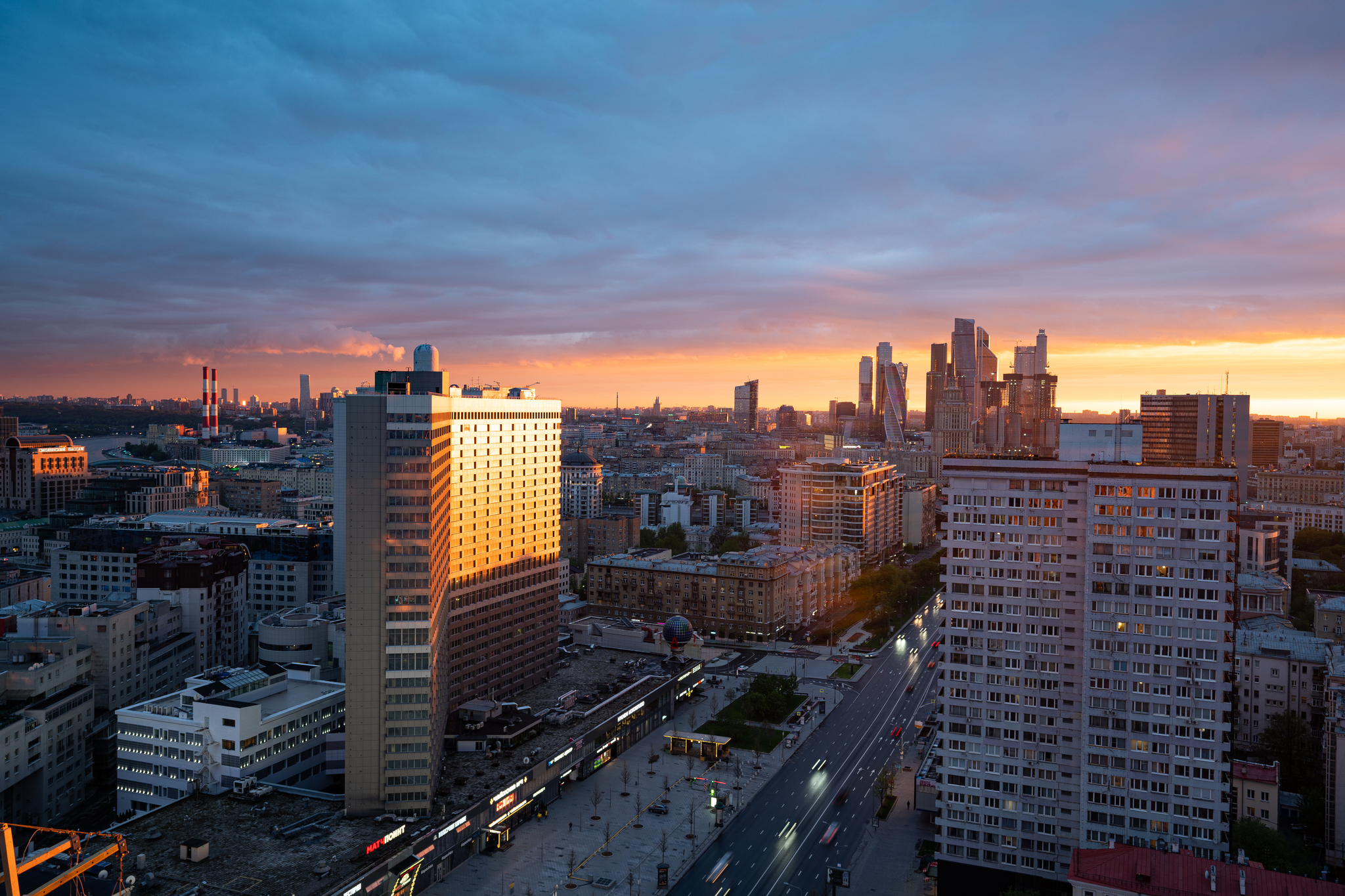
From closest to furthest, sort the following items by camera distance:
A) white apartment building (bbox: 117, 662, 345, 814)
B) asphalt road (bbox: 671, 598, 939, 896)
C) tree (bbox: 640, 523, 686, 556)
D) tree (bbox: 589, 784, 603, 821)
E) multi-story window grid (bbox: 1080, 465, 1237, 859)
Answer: multi-story window grid (bbox: 1080, 465, 1237, 859) < asphalt road (bbox: 671, 598, 939, 896) < white apartment building (bbox: 117, 662, 345, 814) < tree (bbox: 589, 784, 603, 821) < tree (bbox: 640, 523, 686, 556)

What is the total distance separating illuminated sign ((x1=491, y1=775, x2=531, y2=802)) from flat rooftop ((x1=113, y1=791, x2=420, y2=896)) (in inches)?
312

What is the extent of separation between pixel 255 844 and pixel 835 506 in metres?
129

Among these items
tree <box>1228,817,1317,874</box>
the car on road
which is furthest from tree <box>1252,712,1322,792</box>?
the car on road

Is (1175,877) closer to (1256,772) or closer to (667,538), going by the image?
(1256,772)

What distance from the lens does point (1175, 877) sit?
158 ft

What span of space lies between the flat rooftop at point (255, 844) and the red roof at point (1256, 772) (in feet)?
187

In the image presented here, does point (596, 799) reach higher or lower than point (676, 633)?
lower

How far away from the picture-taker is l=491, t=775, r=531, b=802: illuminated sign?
213 ft

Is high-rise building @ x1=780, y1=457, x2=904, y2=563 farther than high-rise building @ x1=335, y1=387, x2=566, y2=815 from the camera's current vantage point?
Yes

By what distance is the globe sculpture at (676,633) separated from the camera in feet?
338

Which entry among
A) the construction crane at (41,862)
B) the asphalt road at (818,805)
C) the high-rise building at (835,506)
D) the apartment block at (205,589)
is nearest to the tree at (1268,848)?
the asphalt road at (818,805)

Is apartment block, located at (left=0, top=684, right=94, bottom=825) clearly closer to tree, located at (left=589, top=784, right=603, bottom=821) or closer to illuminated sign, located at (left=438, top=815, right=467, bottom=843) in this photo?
illuminated sign, located at (left=438, top=815, right=467, bottom=843)

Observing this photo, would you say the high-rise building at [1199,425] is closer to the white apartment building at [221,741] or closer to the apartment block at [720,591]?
the apartment block at [720,591]

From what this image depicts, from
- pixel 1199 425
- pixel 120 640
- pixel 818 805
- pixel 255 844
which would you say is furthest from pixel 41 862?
pixel 1199 425
